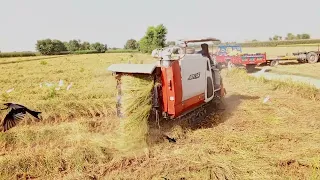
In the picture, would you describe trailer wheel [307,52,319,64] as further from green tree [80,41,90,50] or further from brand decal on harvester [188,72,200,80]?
green tree [80,41,90,50]

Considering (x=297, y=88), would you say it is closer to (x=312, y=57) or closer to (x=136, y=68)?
(x=136, y=68)

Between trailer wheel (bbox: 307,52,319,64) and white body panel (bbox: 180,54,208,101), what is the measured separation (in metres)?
17.6

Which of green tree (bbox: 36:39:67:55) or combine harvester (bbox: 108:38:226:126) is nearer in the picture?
combine harvester (bbox: 108:38:226:126)

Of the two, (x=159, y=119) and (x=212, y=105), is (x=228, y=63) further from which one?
(x=159, y=119)

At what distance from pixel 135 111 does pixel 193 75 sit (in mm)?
1998

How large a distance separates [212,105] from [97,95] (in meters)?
4.46

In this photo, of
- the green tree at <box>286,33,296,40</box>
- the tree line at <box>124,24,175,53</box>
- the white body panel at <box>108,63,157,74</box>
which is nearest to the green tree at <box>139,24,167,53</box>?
the tree line at <box>124,24,175,53</box>

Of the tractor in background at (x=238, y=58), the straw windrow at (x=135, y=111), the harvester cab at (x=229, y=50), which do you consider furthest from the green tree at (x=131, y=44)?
the straw windrow at (x=135, y=111)

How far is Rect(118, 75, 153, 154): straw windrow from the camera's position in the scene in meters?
5.76

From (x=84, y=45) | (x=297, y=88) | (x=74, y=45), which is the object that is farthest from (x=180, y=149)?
(x=84, y=45)

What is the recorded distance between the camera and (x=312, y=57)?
2191 cm

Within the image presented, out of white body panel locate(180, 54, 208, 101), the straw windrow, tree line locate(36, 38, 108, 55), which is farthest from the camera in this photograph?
tree line locate(36, 38, 108, 55)

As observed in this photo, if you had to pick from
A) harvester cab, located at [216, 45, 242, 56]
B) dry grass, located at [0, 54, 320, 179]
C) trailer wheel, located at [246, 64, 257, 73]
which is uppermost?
harvester cab, located at [216, 45, 242, 56]

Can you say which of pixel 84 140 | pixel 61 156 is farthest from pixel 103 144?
pixel 61 156
